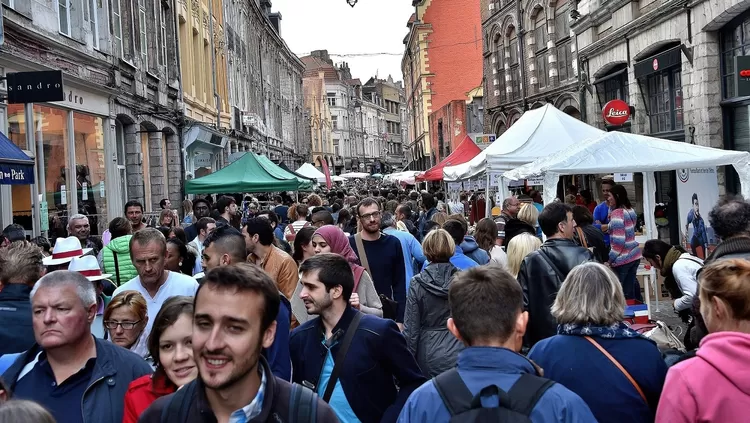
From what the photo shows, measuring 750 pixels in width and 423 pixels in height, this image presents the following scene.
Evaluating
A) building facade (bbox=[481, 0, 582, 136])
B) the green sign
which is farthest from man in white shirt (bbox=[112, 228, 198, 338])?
building facade (bbox=[481, 0, 582, 136])

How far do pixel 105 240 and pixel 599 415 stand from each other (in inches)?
347

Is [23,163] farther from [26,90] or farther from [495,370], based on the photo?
[495,370]

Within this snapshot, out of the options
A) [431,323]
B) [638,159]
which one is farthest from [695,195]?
[431,323]

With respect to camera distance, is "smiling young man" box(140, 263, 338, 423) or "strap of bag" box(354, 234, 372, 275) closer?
"smiling young man" box(140, 263, 338, 423)

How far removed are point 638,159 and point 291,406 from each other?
888 centimetres

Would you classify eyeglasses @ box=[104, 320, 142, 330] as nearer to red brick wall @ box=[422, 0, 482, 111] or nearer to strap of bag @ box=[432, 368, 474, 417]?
strap of bag @ box=[432, 368, 474, 417]

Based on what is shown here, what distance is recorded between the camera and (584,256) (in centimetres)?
568

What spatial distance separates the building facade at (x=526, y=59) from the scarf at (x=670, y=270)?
55.9 feet

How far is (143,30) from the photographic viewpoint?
20.3 meters

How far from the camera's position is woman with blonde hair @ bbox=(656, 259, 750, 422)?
9.30 feet

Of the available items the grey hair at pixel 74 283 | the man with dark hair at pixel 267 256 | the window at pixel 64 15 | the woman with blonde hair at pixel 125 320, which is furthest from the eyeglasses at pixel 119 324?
the window at pixel 64 15

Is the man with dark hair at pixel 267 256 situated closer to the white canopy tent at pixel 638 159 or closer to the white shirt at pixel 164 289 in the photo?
the white shirt at pixel 164 289

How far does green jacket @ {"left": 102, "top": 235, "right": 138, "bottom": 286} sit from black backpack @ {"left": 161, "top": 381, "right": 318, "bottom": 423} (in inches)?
206

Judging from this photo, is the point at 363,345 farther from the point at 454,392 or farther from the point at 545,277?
the point at 545,277
